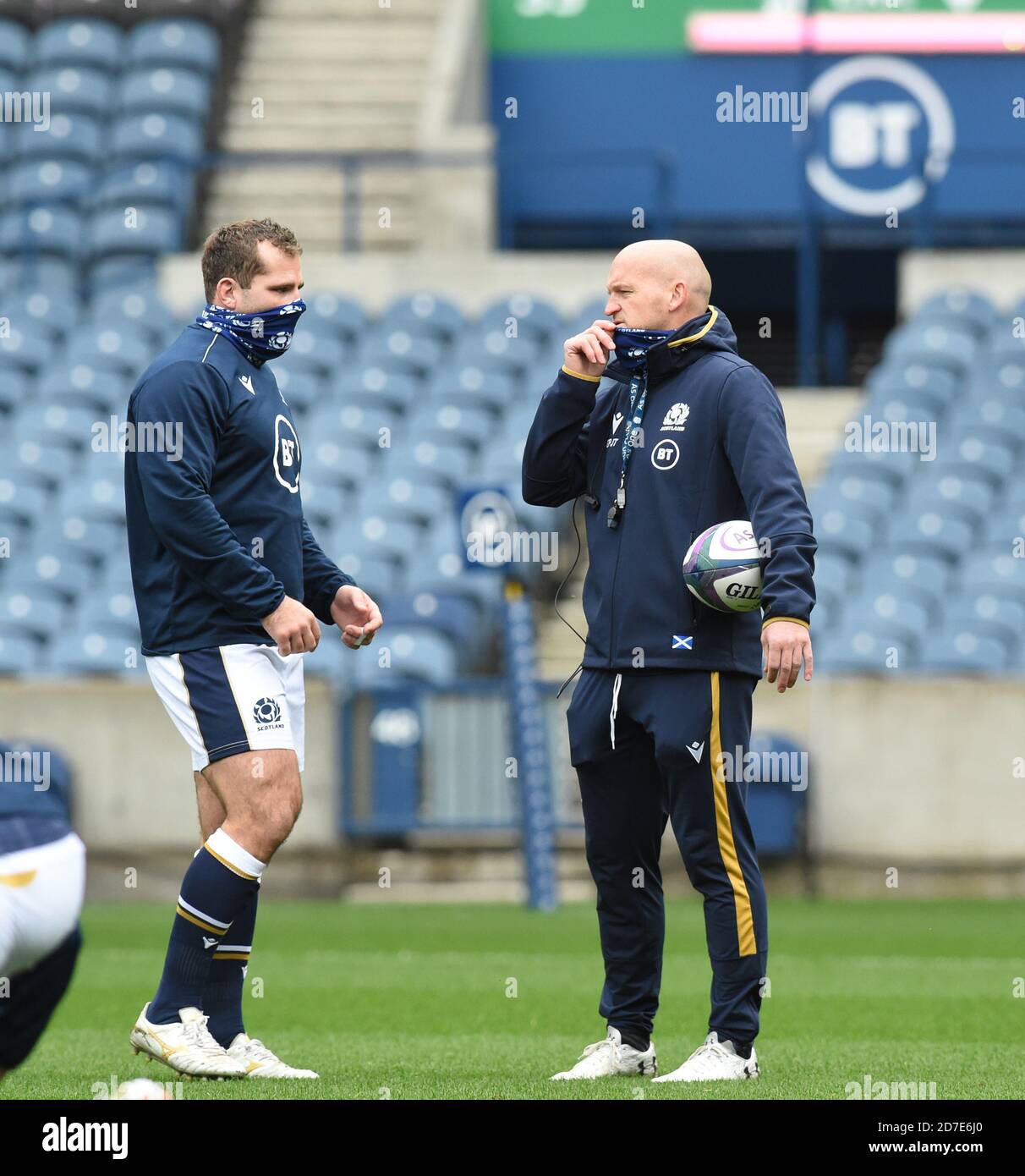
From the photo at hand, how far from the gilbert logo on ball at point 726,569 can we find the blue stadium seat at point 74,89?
59.7 feet

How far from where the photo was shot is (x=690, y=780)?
586 centimetres

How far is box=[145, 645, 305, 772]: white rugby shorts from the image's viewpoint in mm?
5965

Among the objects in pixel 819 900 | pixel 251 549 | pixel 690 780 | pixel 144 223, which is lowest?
pixel 819 900

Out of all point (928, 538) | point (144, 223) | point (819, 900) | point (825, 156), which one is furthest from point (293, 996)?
point (825, 156)

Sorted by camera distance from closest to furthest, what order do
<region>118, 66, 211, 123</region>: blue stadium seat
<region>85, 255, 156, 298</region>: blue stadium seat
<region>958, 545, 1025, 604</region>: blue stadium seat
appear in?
<region>958, 545, 1025, 604</region>: blue stadium seat, <region>85, 255, 156, 298</region>: blue stadium seat, <region>118, 66, 211, 123</region>: blue stadium seat

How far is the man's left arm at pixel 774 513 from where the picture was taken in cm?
557

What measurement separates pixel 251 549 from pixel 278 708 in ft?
1.44

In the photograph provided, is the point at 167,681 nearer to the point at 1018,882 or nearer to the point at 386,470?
the point at 1018,882

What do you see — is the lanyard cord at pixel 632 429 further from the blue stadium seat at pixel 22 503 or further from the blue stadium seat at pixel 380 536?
the blue stadium seat at pixel 22 503

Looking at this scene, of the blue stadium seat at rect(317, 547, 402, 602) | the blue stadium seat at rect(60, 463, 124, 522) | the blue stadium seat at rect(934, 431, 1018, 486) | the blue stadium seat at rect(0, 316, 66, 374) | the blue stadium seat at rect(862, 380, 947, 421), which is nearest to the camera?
the blue stadium seat at rect(317, 547, 402, 602)

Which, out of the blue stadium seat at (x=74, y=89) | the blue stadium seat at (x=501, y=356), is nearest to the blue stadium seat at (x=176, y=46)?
the blue stadium seat at (x=74, y=89)

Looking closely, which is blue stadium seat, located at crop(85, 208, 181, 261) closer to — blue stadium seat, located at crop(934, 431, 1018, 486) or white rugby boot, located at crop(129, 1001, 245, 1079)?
blue stadium seat, located at crop(934, 431, 1018, 486)

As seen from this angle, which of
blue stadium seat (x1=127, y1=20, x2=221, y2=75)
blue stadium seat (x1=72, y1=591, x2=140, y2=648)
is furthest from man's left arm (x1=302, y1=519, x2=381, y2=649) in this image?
blue stadium seat (x1=127, y1=20, x2=221, y2=75)

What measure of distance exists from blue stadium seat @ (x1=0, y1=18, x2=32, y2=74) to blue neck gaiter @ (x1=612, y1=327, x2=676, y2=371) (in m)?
18.8
